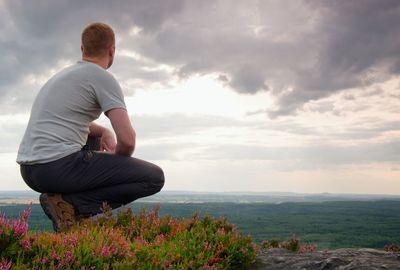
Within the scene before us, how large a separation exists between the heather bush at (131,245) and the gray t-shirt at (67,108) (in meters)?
1.12

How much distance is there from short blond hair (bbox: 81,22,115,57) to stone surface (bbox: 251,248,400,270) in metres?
3.70

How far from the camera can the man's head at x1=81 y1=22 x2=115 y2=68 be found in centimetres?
634

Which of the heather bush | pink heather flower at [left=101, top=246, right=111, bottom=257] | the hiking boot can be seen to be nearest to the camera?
the heather bush

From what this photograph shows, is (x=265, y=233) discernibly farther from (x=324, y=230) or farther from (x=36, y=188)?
(x=36, y=188)

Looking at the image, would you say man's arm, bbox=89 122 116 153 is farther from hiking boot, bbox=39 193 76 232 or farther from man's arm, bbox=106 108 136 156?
hiking boot, bbox=39 193 76 232

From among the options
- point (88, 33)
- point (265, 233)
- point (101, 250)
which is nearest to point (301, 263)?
point (101, 250)

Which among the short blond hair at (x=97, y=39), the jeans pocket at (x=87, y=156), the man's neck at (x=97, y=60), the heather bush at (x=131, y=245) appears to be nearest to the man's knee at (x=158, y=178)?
the heather bush at (x=131, y=245)

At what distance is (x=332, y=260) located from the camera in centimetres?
576

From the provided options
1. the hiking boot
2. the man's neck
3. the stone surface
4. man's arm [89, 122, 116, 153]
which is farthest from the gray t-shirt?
the stone surface

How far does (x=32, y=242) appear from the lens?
483cm

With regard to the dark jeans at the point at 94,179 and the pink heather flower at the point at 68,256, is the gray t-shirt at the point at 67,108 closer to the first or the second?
the dark jeans at the point at 94,179

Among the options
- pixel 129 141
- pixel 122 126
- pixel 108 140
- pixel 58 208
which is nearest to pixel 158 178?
pixel 129 141

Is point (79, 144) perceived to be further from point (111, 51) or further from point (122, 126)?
point (111, 51)

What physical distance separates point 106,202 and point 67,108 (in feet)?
4.91
